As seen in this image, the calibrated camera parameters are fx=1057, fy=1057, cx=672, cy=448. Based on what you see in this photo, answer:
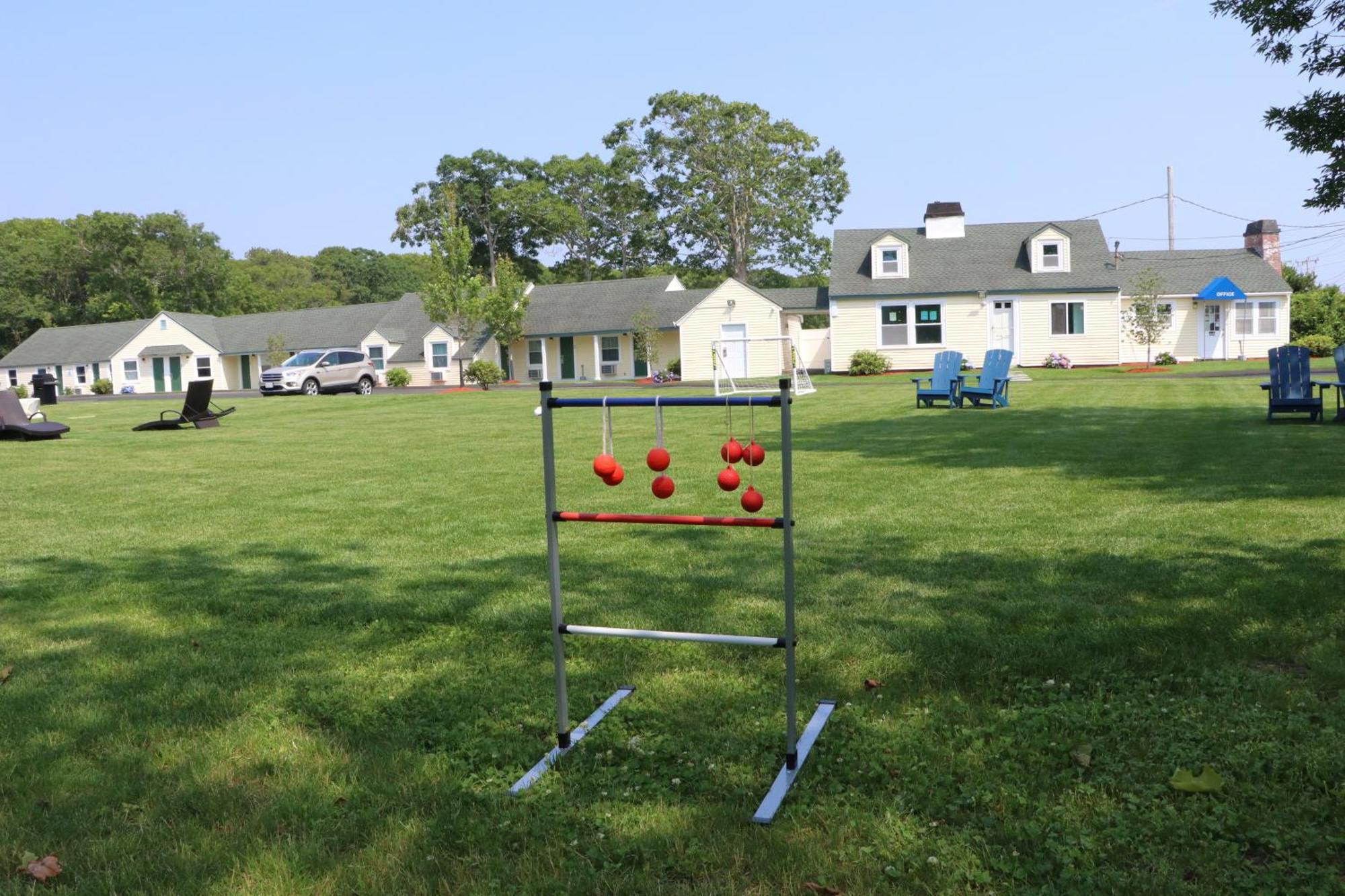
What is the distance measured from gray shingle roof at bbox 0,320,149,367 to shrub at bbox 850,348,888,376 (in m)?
42.3

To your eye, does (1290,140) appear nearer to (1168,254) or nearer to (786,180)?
(1168,254)

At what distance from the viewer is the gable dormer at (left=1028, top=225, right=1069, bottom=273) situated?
132 feet

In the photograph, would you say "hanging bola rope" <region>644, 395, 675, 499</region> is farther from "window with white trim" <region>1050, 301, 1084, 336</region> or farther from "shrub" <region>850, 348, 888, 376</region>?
"window with white trim" <region>1050, 301, 1084, 336</region>

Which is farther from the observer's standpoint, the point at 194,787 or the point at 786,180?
the point at 786,180

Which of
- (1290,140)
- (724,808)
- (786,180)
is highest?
(786,180)

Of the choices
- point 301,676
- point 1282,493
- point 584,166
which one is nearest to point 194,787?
point 301,676

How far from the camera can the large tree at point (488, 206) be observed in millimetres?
66125

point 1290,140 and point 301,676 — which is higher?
point 1290,140

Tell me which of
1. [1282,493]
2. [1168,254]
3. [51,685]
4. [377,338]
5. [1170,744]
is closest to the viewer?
[1170,744]

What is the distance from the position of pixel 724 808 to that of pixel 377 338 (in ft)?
172

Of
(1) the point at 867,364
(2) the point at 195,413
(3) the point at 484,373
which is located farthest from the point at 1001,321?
(2) the point at 195,413

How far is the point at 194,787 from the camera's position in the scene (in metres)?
3.65

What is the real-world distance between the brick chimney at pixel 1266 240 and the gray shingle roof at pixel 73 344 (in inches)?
2220

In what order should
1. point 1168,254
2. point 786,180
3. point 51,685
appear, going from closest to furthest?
point 51,685
point 1168,254
point 786,180
